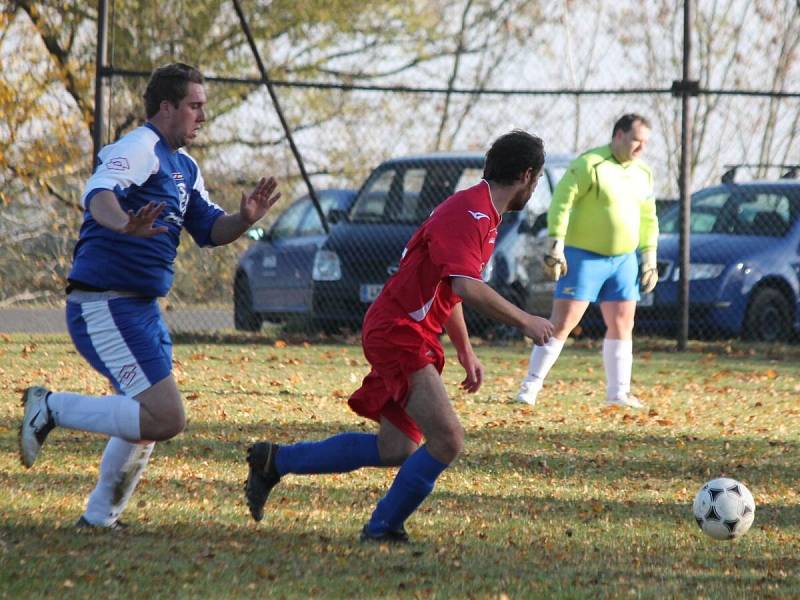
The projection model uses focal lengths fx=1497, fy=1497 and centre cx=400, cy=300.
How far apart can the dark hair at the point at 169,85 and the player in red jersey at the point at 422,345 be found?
0.99m

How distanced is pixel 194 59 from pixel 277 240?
3131 mm

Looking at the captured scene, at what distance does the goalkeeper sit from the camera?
31.7 ft

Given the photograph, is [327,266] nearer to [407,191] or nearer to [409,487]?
[407,191]

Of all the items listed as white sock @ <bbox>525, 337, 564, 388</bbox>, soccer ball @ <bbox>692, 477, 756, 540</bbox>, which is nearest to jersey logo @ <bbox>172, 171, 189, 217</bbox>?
soccer ball @ <bbox>692, 477, 756, 540</bbox>

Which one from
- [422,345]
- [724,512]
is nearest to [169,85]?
[422,345]

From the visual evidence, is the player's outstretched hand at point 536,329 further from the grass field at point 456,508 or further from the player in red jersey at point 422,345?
the grass field at point 456,508

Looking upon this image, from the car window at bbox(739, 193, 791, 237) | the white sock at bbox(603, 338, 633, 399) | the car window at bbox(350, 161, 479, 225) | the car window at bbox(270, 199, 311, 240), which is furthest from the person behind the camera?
the car window at bbox(270, 199, 311, 240)

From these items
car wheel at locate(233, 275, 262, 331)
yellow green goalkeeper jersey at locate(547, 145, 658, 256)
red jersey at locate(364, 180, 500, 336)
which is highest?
red jersey at locate(364, 180, 500, 336)

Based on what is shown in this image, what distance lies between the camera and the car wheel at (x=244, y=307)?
647 inches

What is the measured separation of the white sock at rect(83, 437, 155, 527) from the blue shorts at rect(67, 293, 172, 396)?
0.87ft

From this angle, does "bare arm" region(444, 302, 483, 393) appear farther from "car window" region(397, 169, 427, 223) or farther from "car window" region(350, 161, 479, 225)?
"car window" region(397, 169, 427, 223)

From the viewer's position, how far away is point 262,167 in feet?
53.9

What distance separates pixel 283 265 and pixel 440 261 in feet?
36.1

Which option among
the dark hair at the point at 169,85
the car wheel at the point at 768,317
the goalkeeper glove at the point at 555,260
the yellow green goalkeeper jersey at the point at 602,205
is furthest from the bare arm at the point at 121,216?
the car wheel at the point at 768,317
